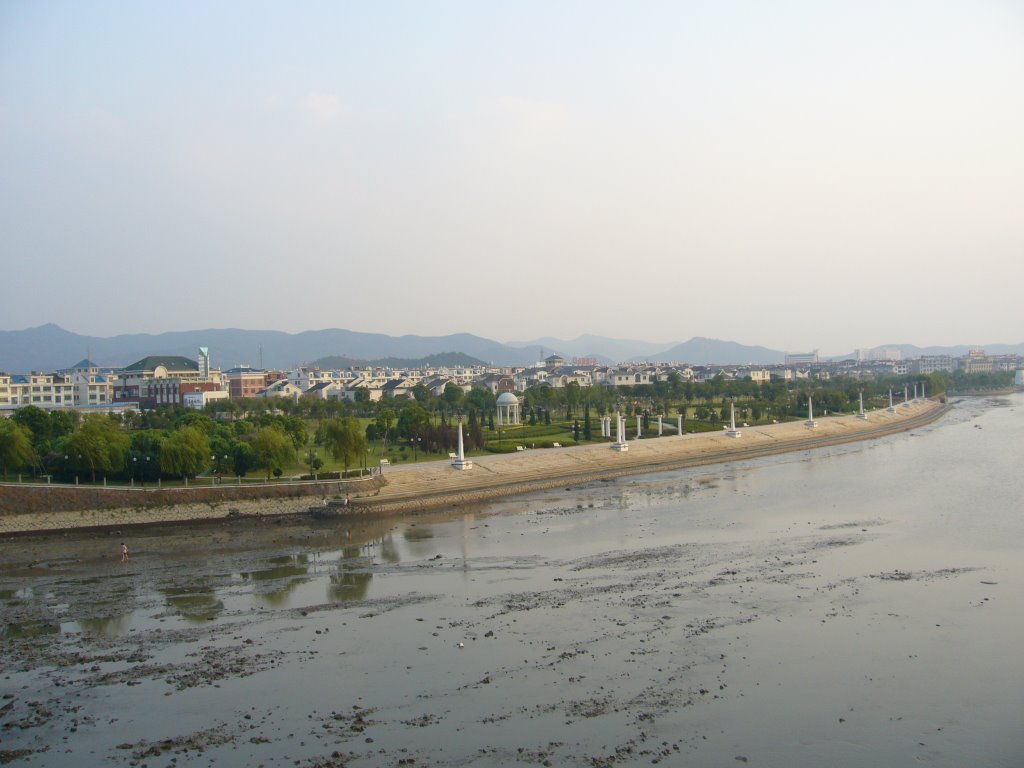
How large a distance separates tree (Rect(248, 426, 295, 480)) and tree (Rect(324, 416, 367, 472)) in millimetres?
1312

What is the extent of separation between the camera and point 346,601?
14.8m

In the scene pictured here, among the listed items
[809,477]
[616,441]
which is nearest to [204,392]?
[616,441]

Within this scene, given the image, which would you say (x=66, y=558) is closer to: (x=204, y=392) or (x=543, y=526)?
(x=543, y=526)

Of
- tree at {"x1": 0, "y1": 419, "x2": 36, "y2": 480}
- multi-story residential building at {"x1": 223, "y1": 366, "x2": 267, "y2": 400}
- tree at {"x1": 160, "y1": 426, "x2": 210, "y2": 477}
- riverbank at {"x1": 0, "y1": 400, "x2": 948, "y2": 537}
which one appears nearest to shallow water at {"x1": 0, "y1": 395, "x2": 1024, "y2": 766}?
riverbank at {"x1": 0, "y1": 400, "x2": 948, "y2": 537}

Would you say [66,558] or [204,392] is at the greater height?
[204,392]

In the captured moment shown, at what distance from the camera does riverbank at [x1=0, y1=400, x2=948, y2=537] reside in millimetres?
21344

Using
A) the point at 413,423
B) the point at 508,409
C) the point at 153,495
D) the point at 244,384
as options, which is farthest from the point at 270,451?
the point at 244,384

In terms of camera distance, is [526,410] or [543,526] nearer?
[543,526]

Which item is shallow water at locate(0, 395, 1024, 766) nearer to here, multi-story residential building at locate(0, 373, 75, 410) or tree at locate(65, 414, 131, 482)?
tree at locate(65, 414, 131, 482)

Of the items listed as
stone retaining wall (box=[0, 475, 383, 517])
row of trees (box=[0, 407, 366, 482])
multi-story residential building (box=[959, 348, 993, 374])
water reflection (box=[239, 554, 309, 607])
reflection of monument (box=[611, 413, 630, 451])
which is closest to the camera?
water reflection (box=[239, 554, 309, 607])

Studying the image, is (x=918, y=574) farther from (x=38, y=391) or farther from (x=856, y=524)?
(x=38, y=391)

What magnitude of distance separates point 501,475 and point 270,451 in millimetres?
7673

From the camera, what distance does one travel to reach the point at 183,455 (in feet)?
75.0

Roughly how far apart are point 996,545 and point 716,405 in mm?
40970
